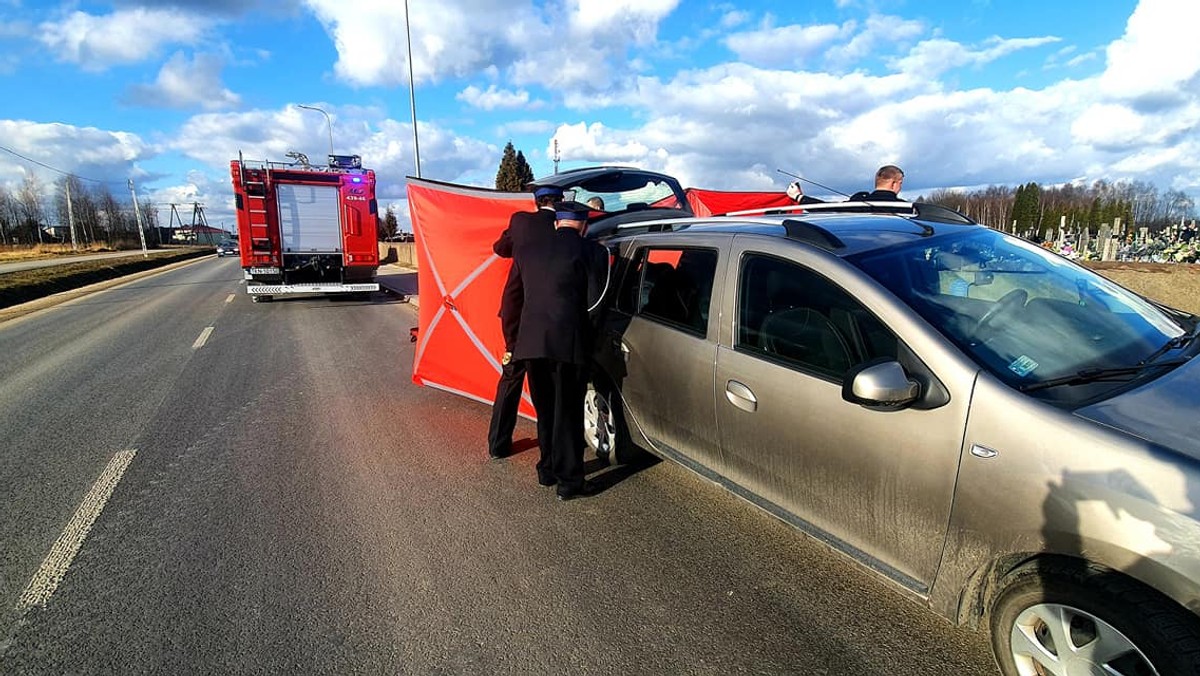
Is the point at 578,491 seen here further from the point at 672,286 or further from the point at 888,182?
the point at 888,182

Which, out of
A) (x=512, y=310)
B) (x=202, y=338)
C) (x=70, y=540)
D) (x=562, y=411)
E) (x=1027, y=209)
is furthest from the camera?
(x=1027, y=209)

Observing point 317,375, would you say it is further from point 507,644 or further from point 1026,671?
point 1026,671

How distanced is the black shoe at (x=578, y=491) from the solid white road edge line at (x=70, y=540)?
2.56 meters

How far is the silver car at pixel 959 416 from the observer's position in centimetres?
171

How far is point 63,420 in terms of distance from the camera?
5.38 meters

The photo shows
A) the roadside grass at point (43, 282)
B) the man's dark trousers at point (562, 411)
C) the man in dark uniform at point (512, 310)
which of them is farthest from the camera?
the roadside grass at point (43, 282)

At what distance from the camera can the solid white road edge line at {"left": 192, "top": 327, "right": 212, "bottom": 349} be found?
29.7 feet

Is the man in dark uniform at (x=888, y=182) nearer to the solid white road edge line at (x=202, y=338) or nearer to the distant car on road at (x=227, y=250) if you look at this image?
the solid white road edge line at (x=202, y=338)

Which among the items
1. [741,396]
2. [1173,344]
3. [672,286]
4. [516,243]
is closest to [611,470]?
[672,286]

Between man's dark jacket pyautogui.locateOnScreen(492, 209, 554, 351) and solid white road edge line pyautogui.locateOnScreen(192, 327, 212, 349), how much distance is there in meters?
7.25

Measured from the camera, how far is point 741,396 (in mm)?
2873

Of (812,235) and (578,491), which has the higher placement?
(812,235)

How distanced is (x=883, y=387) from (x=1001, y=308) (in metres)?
0.83

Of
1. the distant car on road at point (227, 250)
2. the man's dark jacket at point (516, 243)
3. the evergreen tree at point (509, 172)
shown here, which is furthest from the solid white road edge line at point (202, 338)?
the distant car on road at point (227, 250)
